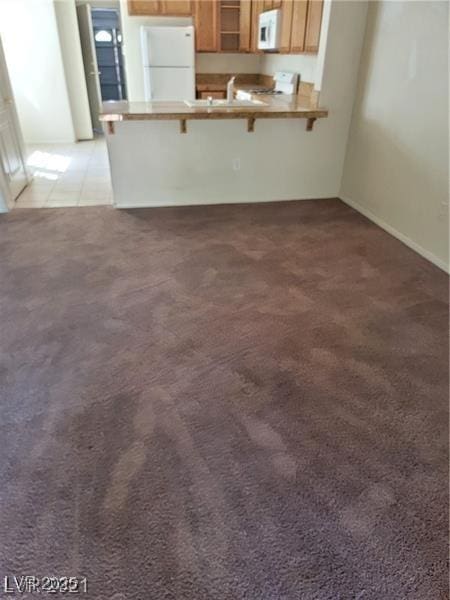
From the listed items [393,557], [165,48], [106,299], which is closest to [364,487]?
[393,557]

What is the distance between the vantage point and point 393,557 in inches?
49.5

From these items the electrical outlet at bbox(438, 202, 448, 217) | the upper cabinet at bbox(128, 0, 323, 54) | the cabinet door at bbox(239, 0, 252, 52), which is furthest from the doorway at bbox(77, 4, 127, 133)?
the electrical outlet at bbox(438, 202, 448, 217)

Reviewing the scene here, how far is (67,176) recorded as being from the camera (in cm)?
505

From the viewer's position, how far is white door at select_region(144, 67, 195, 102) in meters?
5.72

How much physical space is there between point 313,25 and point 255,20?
2.03 meters

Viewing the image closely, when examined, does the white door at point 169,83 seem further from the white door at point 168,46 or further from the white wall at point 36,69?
the white wall at point 36,69

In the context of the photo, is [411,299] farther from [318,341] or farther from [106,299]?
[106,299]

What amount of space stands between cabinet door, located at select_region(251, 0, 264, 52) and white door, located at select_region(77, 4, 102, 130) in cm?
279

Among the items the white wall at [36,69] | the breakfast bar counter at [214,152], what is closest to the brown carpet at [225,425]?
the breakfast bar counter at [214,152]

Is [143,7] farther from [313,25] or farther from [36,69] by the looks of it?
[313,25]

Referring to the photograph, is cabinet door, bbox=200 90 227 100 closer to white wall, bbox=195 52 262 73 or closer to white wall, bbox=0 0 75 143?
white wall, bbox=195 52 262 73

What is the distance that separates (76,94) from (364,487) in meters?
7.36

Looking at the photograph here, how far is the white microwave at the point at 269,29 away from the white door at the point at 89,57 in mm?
3096

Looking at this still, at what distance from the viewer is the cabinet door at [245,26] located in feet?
18.4
